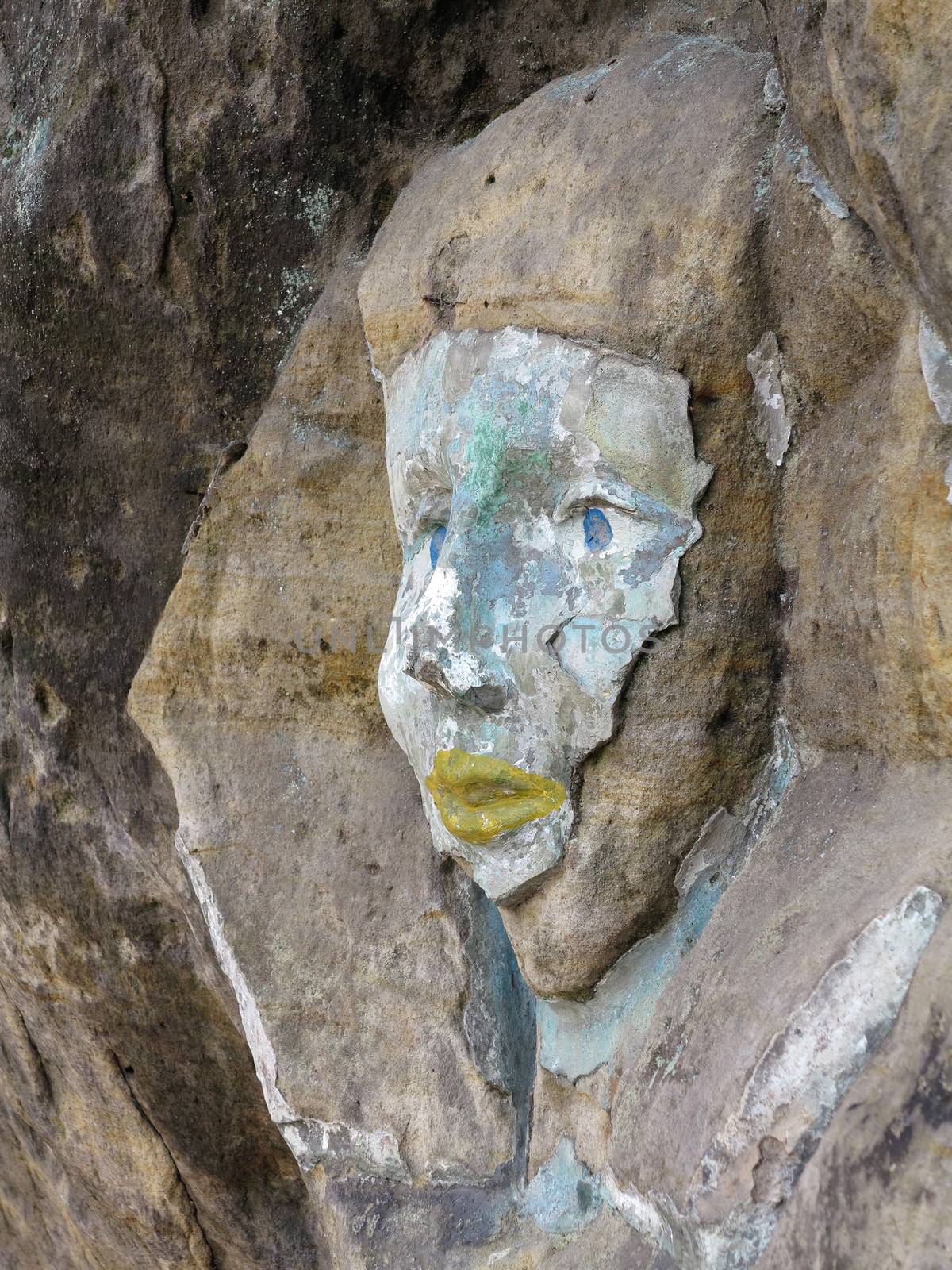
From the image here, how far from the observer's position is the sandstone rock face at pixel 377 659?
1085 mm

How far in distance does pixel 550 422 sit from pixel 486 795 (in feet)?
1.32

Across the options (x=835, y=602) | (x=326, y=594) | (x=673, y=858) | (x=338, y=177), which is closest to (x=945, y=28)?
(x=835, y=602)

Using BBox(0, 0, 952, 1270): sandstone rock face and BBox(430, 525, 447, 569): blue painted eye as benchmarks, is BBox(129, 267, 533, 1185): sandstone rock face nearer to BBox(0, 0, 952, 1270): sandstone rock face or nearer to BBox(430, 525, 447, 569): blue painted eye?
BBox(0, 0, 952, 1270): sandstone rock face

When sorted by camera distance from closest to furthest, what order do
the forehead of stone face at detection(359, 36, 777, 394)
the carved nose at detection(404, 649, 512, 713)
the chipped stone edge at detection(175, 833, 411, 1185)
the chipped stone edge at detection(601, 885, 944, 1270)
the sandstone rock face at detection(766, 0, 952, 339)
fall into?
the sandstone rock face at detection(766, 0, 952, 339) < the chipped stone edge at detection(601, 885, 944, 1270) < the forehead of stone face at detection(359, 36, 777, 394) < the carved nose at detection(404, 649, 512, 713) < the chipped stone edge at detection(175, 833, 411, 1185)

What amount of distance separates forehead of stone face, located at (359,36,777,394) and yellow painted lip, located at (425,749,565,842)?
0.44 meters

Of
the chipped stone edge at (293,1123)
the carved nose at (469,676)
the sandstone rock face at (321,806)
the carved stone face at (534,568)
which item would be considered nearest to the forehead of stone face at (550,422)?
the carved stone face at (534,568)

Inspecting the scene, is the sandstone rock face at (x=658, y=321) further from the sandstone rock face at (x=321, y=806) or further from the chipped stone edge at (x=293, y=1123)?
the chipped stone edge at (x=293, y=1123)

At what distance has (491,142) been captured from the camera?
1492 millimetres

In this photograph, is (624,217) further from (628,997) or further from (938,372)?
(628,997)

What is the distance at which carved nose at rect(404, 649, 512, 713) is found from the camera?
4.38ft

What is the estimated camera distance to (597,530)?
1.31m

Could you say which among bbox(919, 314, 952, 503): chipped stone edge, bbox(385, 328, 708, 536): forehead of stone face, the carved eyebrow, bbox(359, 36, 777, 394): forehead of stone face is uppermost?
bbox(359, 36, 777, 394): forehead of stone face

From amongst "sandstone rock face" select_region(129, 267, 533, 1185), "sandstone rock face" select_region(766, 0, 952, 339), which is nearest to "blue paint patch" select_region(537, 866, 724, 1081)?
"sandstone rock face" select_region(129, 267, 533, 1185)

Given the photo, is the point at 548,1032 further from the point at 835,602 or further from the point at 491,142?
the point at 491,142
